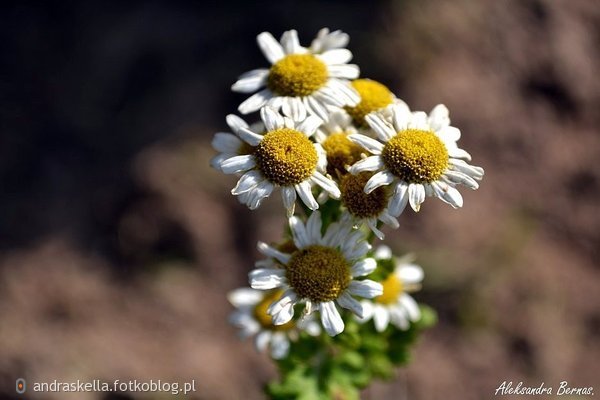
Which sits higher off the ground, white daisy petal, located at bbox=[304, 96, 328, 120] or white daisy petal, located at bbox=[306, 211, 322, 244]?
white daisy petal, located at bbox=[304, 96, 328, 120]

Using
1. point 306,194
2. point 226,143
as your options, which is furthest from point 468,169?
point 226,143

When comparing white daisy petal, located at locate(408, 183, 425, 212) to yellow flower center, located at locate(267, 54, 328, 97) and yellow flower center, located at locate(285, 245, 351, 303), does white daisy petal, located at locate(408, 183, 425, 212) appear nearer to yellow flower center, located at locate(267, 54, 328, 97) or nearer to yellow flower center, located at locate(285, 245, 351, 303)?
yellow flower center, located at locate(285, 245, 351, 303)

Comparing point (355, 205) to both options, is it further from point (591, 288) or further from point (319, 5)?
point (319, 5)

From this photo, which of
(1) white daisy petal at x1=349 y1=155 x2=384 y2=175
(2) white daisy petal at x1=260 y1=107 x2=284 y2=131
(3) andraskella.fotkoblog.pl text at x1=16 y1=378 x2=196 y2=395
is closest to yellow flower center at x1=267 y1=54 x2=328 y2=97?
(2) white daisy petal at x1=260 y1=107 x2=284 y2=131

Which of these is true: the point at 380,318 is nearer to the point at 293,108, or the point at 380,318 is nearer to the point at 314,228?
the point at 314,228

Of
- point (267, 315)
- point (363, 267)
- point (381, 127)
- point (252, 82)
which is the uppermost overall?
point (252, 82)

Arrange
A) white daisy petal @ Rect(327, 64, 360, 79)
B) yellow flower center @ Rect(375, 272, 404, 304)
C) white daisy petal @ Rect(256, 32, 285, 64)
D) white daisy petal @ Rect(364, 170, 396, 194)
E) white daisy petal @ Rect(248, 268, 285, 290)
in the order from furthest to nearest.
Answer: yellow flower center @ Rect(375, 272, 404, 304) < white daisy petal @ Rect(256, 32, 285, 64) < white daisy petal @ Rect(327, 64, 360, 79) < white daisy petal @ Rect(248, 268, 285, 290) < white daisy petal @ Rect(364, 170, 396, 194)

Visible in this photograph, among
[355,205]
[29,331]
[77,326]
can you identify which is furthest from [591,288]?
[29,331]
